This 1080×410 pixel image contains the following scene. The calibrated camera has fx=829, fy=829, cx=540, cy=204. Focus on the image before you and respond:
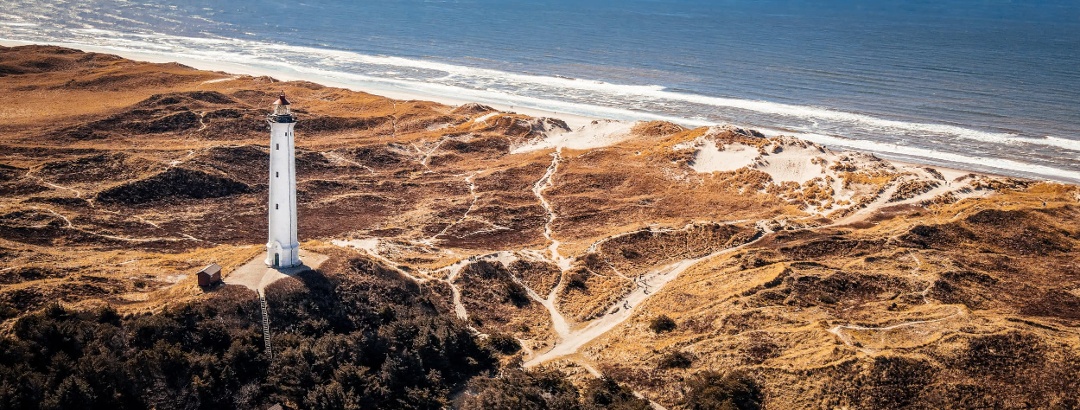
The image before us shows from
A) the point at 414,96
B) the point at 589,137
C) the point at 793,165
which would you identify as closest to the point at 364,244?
the point at 793,165

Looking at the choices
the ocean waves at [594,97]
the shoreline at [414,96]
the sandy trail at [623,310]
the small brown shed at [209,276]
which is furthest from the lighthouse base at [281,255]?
the ocean waves at [594,97]

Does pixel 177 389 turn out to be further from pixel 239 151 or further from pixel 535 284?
pixel 239 151

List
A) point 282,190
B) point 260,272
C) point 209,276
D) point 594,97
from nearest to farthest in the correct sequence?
point 209,276, point 282,190, point 260,272, point 594,97

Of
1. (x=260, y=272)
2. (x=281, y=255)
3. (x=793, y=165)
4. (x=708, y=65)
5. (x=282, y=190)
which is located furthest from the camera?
(x=708, y=65)

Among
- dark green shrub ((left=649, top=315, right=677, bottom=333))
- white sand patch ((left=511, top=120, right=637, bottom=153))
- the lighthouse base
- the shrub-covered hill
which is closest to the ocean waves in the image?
white sand patch ((left=511, top=120, right=637, bottom=153))

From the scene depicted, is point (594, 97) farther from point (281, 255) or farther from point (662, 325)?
point (281, 255)

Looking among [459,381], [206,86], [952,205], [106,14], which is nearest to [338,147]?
[206,86]
